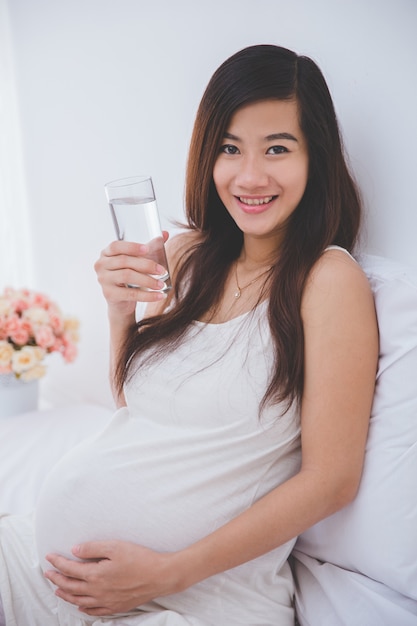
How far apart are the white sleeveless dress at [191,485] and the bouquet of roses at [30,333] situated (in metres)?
1.16

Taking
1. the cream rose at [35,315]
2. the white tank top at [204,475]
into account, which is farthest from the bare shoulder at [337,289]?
the cream rose at [35,315]

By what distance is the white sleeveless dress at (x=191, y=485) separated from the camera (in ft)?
4.08

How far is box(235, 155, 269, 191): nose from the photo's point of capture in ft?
4.23

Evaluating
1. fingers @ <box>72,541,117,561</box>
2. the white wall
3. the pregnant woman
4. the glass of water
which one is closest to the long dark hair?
the pregnant woman

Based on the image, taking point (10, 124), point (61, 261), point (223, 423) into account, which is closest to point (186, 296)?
point (223, 423)

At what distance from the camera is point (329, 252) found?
1283 millimetres

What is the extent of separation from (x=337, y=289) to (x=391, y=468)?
322 millimetres

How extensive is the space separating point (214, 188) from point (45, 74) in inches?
64.3

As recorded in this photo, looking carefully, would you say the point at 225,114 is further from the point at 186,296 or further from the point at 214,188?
the point at 186,296

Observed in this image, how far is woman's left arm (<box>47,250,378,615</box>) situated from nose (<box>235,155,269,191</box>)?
0.24 meters

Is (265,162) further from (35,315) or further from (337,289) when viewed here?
(35,315)

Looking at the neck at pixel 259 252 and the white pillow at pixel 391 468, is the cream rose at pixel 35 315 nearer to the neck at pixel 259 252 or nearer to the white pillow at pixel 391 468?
the neck at pixel 259 252

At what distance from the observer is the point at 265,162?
4.26ft

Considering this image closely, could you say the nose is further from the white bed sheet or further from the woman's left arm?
the white bed sheet
